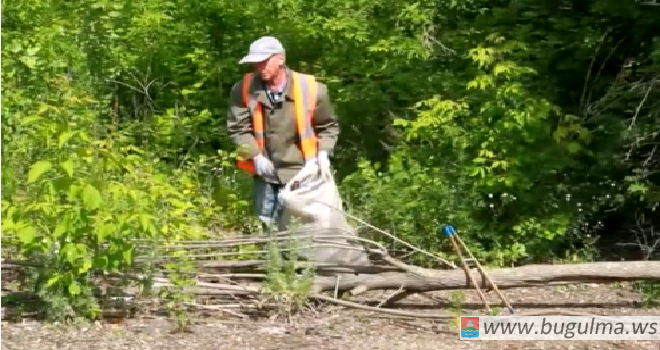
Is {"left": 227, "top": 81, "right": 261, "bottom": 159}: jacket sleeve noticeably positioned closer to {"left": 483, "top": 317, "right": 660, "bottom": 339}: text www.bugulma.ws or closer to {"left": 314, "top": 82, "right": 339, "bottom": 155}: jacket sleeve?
{"left": 314, "top": 82, "right": 339, "bottom": 155}: jacket sleeve

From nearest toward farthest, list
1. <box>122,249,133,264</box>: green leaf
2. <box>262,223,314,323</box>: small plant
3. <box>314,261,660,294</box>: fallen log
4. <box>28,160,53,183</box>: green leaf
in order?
<box>28,160,53,183</box>: green leaf
<box>122,249,133,264</box>: green leaf
<box>262,223,314,323</box>: small plant
<box>314,261,660,294</box>: fallen log

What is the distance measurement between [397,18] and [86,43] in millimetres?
2960

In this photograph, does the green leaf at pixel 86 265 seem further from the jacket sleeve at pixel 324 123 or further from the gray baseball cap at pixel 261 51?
the jacket sleeve at pixel 324 123

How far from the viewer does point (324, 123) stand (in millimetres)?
6176

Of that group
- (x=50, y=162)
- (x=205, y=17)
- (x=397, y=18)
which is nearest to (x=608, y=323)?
(x=50, y=162)

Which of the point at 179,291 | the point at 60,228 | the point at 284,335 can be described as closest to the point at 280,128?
the point at 179,291

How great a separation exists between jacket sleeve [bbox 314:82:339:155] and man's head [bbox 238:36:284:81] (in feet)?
0.99

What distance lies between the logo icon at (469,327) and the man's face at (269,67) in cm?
170

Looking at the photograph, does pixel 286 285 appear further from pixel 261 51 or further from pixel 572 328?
pixel 572 328

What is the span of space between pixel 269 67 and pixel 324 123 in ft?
1.56

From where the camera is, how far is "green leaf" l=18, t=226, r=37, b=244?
16.9 feet

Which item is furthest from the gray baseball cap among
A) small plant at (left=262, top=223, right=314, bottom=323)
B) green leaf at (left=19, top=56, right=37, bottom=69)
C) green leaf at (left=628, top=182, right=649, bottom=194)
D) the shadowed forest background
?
A: green leaf at (left=19, top=56, right=37, bottom=69)

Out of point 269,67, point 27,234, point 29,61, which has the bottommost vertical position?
point 27,234

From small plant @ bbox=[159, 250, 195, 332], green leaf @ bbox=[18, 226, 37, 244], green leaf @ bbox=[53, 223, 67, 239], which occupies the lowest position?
small plant @ bbox=[159, 250, 195, 332]
